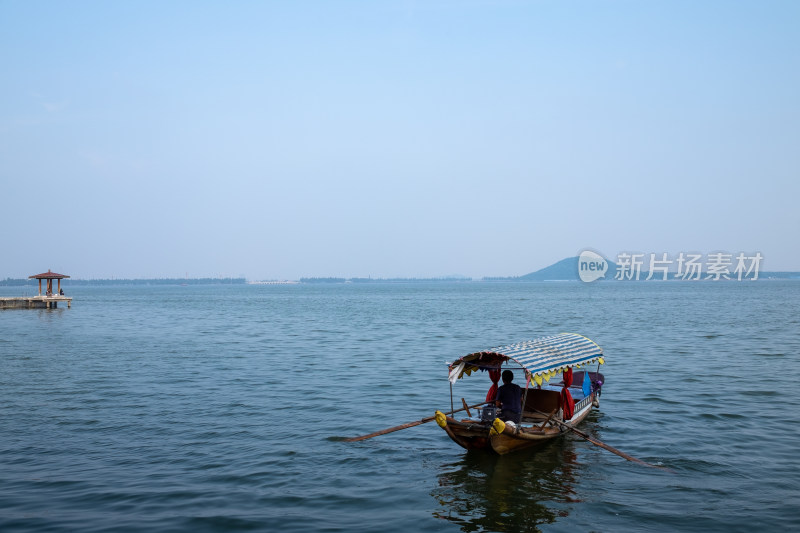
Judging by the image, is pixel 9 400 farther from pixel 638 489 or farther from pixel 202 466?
pixel 638 489

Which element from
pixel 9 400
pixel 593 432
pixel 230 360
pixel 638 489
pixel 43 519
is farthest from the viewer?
pixel 230 360

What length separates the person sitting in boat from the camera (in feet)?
51.4

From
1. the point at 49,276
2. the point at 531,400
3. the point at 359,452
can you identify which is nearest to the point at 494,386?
the point at 531,400

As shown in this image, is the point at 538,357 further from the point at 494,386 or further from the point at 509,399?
the point at 494,386

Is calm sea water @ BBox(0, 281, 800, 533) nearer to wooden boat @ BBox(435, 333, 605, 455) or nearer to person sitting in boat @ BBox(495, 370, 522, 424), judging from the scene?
wooden boat @ BBox(435, 333, 605, 455)

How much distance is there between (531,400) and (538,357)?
86.1 inches

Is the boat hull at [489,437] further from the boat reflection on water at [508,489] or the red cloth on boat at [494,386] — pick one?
the red cloth on boat at [494,386]

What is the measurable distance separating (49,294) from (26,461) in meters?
73.8

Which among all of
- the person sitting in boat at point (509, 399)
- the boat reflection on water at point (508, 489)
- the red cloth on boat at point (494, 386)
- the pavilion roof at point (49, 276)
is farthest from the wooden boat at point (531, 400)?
the pavilion roof at point (49, 276)

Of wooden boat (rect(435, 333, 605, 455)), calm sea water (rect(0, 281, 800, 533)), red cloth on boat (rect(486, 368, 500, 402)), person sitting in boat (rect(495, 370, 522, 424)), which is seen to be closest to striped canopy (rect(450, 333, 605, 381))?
wooden boat (rect(435, 333, 605, 455))

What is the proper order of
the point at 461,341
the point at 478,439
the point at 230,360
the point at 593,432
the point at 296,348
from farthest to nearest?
1. the point at 461,341
2. the point at 296,348
3. the point at 230,360
4. the point at 593,432
5. the point at 478,439

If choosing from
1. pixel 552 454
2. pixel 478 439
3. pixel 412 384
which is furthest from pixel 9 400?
pixel 552 454

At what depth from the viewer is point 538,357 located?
16.2 metres

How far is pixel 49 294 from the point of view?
79062mm
